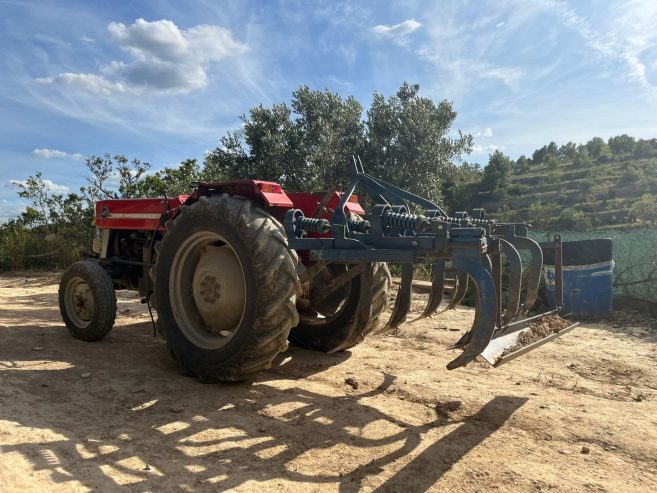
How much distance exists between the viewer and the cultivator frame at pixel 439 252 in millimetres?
2871

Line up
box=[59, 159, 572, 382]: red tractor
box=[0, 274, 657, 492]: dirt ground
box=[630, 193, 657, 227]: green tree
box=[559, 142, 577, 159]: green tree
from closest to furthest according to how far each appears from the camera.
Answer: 1. box=[0, 274, 657, 492]: dirt ground
2. box=[59, 159, 572, 382]: red tractor
3. box=[630, 193, 657, 227]: green tree
4. box=[559, 142, 577, 159]: green tree

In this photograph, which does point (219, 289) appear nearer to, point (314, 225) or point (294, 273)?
point (294, 273)

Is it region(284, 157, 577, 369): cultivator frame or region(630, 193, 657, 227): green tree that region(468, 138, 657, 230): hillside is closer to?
region(630, 193, 657, 227): green tree

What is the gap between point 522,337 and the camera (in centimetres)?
391

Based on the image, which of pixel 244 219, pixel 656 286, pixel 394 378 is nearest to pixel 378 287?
pixel 394 378

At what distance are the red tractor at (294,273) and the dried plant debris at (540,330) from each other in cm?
5

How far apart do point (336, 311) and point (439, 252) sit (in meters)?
2.10

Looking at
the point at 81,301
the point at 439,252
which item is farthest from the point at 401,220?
the point at 81,301

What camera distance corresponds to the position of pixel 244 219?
3645 millimetres

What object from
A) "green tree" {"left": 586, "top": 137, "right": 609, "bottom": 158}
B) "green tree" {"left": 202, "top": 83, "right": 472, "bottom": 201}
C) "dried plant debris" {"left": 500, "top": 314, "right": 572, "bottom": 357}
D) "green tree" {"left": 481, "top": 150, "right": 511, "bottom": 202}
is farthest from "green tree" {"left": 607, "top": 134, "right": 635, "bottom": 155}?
"dried plant debris" {"left": 500, "top": 314, "right": 572, "bottom": 357}

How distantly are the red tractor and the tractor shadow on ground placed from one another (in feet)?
1.20

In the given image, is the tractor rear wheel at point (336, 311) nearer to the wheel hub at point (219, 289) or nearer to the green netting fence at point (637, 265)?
the wheel hub at point (219, 289)

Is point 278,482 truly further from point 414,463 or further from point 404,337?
point 404,337

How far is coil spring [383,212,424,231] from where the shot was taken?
324 cm
